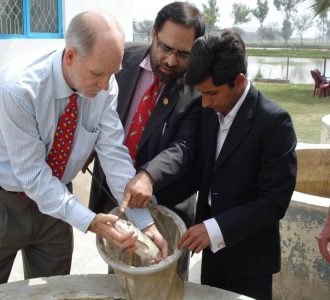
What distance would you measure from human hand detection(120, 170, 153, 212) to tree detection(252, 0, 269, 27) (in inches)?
2715

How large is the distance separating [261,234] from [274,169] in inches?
12.9

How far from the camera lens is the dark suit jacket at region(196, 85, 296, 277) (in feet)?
6.80

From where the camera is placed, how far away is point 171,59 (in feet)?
7.50

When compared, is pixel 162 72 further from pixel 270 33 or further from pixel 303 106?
pixel 270 33

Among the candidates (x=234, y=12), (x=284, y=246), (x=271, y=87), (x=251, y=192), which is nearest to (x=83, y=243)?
(x=284, y=246)

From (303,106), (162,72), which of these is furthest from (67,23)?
(303,106)

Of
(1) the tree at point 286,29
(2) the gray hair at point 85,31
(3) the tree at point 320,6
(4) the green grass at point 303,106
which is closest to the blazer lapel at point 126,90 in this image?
(2) the gray hair at point 85,31

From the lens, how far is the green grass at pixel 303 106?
31.4ft

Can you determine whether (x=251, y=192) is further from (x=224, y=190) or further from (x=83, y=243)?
(x=83, y=243)

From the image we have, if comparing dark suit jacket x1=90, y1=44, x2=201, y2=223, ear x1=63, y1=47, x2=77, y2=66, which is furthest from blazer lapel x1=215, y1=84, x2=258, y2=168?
ear x1=63, y1=47, x2=77, y2=66

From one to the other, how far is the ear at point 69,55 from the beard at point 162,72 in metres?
0.43

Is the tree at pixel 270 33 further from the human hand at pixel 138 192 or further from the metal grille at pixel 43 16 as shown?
the human hand at pixel 138 192

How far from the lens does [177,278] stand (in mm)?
2121

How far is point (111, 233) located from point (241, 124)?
634 millimetres
